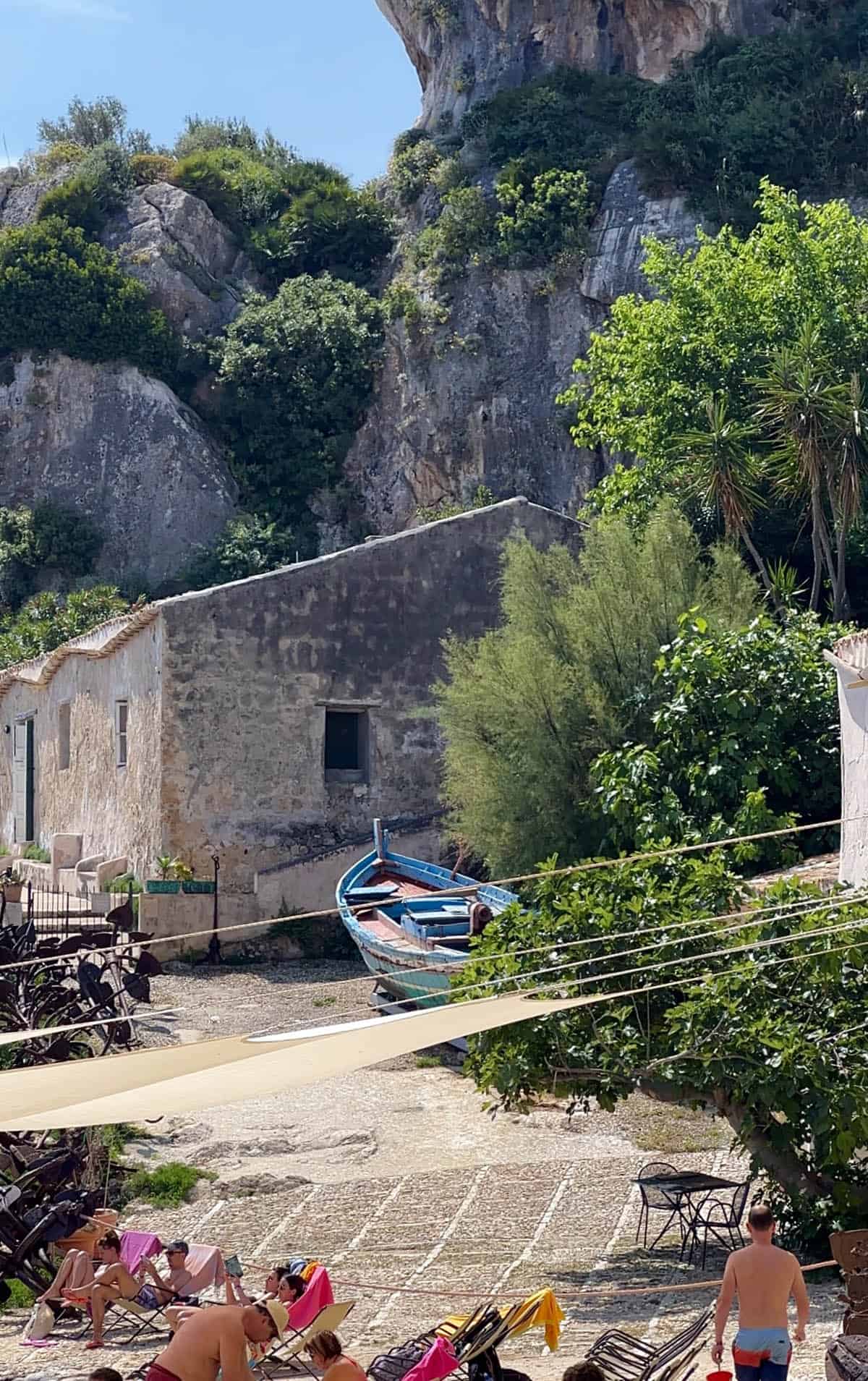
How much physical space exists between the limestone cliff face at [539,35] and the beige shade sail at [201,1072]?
38.6 meters

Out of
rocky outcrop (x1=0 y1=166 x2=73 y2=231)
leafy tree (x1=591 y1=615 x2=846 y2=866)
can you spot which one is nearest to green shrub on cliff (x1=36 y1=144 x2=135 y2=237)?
rocky outcrop (x1=0 y1=166 x2=73 y2=231)

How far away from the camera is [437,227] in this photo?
40.1 metres

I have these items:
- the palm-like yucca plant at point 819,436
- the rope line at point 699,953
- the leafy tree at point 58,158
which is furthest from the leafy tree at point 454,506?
the rope line at point 699,953

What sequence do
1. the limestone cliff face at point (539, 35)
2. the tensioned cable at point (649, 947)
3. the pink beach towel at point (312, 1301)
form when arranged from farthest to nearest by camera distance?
the limestone cliff face at point (539, 35)
the tensioned cable at point (649, 947)
the pink beach towel at point (312, 1301)

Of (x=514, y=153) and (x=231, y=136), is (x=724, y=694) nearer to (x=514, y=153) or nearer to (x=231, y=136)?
(x=514, y=153)

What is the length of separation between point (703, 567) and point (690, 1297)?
12.1 meters

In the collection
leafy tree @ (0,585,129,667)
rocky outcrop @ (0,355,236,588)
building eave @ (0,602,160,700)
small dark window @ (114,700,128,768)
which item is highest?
rocky outcrop @ (0,355,236,588)

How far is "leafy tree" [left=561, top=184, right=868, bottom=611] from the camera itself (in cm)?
2234

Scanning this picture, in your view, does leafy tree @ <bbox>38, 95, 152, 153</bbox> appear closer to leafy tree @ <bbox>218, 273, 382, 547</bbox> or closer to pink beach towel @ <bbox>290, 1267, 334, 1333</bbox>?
leafy tree @ <bbox>218, 273, 382, 547</bbox>

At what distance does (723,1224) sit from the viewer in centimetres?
897

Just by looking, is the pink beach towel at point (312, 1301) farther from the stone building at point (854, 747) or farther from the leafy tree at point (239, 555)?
the leafy tree at point (239, 555)

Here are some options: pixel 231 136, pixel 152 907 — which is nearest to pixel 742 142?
pixel 231 136

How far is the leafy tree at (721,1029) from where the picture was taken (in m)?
8.25

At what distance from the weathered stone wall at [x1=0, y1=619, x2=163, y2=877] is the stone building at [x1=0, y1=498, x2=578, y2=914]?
0.15 ft
